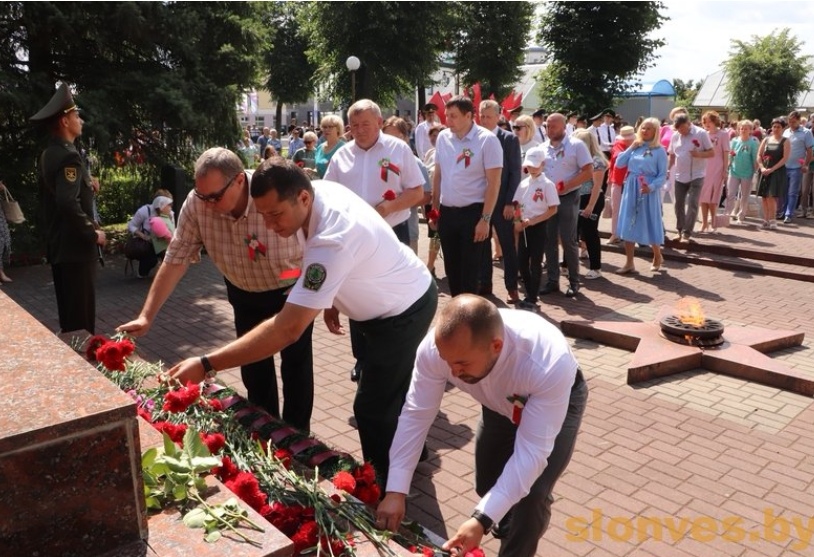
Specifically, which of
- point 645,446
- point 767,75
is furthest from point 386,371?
point 767,75

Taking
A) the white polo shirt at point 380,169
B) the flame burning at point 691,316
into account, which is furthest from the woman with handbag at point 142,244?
the flame burning at point 691,316

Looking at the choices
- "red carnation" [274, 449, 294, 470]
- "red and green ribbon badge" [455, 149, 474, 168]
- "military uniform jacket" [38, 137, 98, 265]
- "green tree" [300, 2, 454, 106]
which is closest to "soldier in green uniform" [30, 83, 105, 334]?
"military uniform jacket" [38, 137, 98, 265]

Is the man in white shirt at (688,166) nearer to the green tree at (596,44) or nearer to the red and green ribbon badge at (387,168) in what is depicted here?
the red and green ribbon badge at (387,168)

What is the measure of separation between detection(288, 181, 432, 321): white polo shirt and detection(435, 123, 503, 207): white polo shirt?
2930 mm

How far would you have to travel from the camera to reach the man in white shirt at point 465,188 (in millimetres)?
6102

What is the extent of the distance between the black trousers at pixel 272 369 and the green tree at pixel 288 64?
43247 mm

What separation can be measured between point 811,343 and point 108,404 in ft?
21.0

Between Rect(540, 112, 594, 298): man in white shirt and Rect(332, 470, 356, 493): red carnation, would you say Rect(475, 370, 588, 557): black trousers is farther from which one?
Rect(540, 112, 594, 298): man in white shirt

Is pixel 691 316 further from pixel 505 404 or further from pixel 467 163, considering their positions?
pixel 505 404

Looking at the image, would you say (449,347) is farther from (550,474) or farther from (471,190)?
(471,190)

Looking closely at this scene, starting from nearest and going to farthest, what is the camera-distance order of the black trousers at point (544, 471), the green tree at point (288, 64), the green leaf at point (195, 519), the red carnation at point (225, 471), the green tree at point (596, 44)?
the green leaf at point (195, 519) < the red carnation at point (225, 471) < the black trousers at point (544, 471) < the green tree at point (596, 44) < the green tree at point (288, 64)

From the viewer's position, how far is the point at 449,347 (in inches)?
87.7

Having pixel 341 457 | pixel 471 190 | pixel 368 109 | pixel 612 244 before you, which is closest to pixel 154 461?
pixel 341 457

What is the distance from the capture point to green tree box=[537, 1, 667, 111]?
99.4 ft
